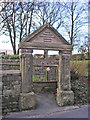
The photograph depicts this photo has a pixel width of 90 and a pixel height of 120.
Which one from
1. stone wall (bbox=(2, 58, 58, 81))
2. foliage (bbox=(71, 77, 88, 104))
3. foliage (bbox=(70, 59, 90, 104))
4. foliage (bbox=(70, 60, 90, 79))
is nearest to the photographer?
foliage (bbox=(71, 77, 88, 104))

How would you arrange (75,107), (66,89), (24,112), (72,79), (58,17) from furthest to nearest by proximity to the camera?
(58,17), (72,79), (66,89), (75,107), (24,112)

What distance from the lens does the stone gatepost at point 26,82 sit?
162 inches

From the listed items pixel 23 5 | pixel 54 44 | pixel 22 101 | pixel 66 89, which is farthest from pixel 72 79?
pixel 23 5

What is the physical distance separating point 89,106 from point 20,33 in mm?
11615

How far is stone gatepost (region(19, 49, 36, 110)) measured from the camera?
411cm

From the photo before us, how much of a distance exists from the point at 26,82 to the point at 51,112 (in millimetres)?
1454

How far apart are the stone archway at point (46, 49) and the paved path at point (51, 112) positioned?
27 centimetres

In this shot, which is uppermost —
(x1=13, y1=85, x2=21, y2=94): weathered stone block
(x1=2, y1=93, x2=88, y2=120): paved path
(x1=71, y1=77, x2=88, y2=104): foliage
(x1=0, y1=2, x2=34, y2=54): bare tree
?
(x1=0, y1=2, x2=34, y2=54): bare tree

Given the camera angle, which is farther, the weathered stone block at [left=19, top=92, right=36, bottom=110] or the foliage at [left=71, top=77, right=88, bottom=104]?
the foliage at [left=71, top=77, right=88, bottom=104]

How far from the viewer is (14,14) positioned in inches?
504

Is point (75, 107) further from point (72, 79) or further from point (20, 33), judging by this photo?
point (20, 33)

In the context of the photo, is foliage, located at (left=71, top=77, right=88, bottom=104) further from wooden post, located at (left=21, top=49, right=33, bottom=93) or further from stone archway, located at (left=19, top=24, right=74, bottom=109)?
wooden post, located at (left=21, top=49, right=33, bottom=93)

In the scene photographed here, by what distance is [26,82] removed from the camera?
4191mm

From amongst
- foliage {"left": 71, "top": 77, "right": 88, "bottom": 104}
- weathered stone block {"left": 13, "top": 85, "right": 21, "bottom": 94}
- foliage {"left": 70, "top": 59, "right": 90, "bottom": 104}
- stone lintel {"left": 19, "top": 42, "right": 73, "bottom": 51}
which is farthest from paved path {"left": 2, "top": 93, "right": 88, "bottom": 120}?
stone lintel {"left": 19, "top": 42, "right": 73, "bottom": 51}
